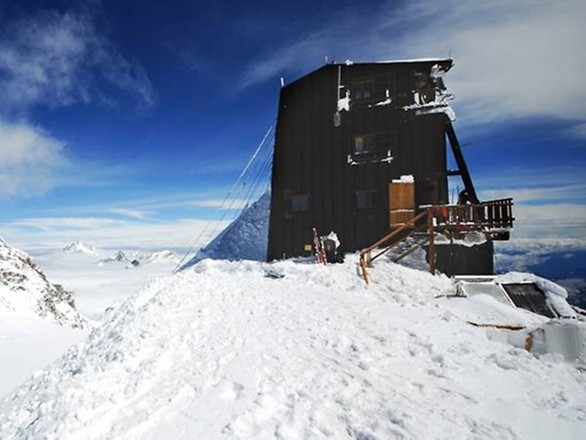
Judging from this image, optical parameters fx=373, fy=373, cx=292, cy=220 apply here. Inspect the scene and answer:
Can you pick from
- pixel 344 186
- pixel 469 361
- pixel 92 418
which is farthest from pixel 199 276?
pixel 344 186

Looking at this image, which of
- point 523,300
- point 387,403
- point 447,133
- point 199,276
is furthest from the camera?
point 447,133

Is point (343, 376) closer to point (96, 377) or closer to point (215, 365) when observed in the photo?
point (215, 365)

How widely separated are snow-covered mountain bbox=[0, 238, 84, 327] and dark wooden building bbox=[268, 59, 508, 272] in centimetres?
1828

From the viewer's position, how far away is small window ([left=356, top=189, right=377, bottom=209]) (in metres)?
22.9

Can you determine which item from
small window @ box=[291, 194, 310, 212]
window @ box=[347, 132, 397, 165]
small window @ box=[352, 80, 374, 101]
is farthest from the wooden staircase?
small window @ box=[352, 80, 374, 101]

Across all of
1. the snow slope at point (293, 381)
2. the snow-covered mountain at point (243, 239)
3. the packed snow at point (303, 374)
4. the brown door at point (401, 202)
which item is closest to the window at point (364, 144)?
the brown door at point (401, 202)

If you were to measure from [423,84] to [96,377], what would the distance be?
2355 cm

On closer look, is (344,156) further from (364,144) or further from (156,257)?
(156,257)

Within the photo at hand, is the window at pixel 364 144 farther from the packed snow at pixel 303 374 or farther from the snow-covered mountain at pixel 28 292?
the snow-covered mountain at pixel 28 292

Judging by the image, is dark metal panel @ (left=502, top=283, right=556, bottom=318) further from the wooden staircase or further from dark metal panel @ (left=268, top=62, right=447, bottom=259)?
dark metal panel @ (left=268, top=62, right=447, bottom=259)

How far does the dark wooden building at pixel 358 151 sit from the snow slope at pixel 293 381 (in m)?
12.9

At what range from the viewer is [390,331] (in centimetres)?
855

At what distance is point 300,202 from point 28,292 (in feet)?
76.4

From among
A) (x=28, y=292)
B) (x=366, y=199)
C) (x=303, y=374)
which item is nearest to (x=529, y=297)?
(x=366, y=199)
